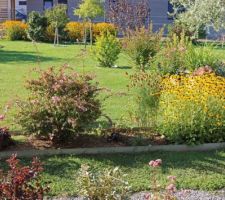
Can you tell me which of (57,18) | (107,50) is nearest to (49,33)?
(57,18)

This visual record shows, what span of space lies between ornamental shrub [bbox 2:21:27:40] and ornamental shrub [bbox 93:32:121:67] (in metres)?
11.6

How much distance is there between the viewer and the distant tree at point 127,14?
97.3ft

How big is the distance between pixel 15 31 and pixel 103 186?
2439cm

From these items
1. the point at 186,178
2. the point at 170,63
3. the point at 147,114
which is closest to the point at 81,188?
the point at 186,178

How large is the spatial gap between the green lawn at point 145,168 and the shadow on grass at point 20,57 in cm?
1116

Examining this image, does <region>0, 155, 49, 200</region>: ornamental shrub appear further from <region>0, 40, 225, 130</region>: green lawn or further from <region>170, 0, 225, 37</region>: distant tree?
<region>170, 0, 225, 37</region>: distant tree

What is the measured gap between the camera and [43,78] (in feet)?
24.2

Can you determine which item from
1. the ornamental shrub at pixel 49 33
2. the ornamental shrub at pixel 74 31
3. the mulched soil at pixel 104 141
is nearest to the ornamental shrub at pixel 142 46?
the mulched soil at pixel 104 141

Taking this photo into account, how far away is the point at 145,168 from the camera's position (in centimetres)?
695

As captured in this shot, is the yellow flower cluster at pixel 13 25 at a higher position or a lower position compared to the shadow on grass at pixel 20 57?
higher

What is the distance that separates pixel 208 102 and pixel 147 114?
99cm

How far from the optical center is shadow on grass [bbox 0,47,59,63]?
745 inches

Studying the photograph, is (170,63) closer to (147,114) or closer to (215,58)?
(215,58)

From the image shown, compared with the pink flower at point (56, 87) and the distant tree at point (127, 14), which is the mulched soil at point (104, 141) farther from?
the distant tree at point (127, 14)
